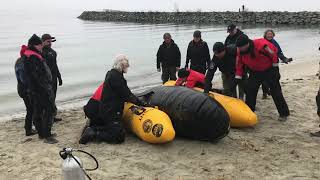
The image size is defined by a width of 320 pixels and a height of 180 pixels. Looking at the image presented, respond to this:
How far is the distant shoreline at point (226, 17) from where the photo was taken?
167ft

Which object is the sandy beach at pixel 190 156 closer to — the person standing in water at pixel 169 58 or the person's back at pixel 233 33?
the person's back at pixel 233 33

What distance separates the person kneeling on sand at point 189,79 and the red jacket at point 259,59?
879 millimetres

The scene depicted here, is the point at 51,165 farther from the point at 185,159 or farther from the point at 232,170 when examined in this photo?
the point at 232,170

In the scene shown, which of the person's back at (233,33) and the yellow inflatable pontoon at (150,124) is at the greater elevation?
Answer: the person's back at (233,33)

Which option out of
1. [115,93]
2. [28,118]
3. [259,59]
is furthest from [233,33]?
[28,118]

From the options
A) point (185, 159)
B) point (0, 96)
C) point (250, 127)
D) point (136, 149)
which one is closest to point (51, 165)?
point (136, 149)

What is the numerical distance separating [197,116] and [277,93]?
85.7 inches

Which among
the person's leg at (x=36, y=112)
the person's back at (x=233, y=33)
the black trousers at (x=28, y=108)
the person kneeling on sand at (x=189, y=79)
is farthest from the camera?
the person's back at (x=233, y=33)

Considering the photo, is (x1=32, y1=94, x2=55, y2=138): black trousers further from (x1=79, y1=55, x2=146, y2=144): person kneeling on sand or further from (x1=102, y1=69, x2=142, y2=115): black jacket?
(x1=102, y1=69, x2=142, y2=115): black jacket

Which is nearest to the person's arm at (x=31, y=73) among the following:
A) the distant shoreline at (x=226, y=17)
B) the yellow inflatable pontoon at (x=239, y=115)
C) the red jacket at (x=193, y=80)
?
the red jacket at (x=193, y=80)

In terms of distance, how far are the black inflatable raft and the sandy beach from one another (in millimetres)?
193

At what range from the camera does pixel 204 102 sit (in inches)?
276

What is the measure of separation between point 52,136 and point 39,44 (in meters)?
1.71

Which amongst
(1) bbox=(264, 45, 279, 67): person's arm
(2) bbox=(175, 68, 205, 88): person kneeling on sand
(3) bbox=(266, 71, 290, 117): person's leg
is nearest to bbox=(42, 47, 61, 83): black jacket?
(2) bbox=(175, 68, 205, 88): person kneeling on sand
